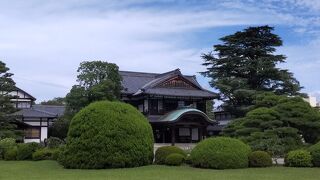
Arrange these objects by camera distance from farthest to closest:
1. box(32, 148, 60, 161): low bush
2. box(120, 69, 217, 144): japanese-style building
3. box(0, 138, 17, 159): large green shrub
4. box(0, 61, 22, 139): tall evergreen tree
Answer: box(120, 69, 217, 144): japanese-style building < box(0, 61, 22, 139): tall evergreen tree < box(0, 138, 17, 159): large green shrub < box(32, 148, 60, 161): low bush

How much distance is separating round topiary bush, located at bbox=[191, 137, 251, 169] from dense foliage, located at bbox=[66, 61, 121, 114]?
16.3 metres

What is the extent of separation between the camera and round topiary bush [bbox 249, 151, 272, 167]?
918 inches

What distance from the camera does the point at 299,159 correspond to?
77.4 feet

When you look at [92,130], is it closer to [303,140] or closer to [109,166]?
[109,166]

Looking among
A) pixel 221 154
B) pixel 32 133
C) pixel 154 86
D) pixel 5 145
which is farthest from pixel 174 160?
pixel 32 133

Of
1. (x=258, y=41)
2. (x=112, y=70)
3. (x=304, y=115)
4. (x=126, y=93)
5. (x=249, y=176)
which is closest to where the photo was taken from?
(x=249, y=176)

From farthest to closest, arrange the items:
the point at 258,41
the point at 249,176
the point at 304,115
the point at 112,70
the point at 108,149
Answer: the point at 258,41
the point at 112,70
the point at 304,115
the point at 108,149
the point at 249,176

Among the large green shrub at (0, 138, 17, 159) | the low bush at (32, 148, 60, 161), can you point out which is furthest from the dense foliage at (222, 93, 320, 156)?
the large green shrub at (0, 138, 17, 159)

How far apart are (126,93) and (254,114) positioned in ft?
72.4

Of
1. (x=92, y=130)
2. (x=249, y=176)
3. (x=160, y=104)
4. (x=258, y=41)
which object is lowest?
(x=249, y=176)

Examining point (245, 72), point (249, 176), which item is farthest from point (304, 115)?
point (245, 72)

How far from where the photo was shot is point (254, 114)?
92.4ft

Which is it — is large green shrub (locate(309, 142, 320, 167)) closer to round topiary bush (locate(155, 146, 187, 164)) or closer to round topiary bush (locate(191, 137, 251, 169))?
round topiary bush (locate(191, 137, 251, 169))

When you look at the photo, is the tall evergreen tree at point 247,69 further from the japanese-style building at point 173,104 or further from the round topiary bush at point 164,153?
the round topiary bush at point 164,153
